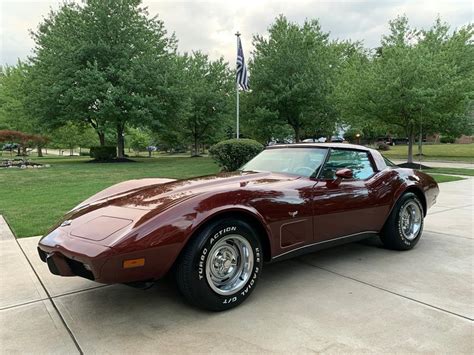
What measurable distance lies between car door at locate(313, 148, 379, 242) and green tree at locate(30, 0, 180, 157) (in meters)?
19.6

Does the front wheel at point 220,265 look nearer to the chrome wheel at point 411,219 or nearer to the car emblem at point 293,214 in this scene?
the car emblem at point 293,214

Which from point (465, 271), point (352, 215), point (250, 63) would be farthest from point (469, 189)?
point (250, 63)

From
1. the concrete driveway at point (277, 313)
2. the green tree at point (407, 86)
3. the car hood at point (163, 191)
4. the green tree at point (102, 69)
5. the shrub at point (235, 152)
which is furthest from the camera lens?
the green tree at point (102, 69)

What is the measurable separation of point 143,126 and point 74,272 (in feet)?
74.4

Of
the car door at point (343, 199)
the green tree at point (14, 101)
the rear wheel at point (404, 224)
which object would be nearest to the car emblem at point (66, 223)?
the car door at point (343, 199)

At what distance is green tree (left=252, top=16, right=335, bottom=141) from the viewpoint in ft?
74.4

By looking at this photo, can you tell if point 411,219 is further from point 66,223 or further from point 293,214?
point 66,223

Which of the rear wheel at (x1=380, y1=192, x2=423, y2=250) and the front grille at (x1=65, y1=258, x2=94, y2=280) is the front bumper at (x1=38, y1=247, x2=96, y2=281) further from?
the rear wheel at (x1=380, y1=192, x2=423, y2=250)

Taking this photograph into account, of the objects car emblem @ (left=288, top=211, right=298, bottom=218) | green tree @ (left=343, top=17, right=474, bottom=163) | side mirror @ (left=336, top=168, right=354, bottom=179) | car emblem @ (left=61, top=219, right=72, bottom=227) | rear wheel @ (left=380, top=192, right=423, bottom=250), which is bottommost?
rear wheel @ (left=380, top=192, right=423, bottom=250)

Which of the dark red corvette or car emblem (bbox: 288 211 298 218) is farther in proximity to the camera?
car emblem (bbox: 288 211 298 218)

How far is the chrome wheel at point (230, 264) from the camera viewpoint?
294 centimetres

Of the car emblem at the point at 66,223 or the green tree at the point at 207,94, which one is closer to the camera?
the car emblem at the point at 66,223

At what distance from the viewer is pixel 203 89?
2967cm

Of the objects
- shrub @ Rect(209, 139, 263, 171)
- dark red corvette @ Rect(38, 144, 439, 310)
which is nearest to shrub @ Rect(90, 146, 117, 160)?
shrub @ Rect(209, 139, 263, 171)
